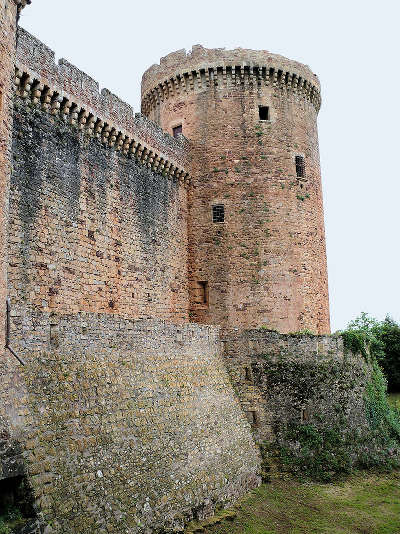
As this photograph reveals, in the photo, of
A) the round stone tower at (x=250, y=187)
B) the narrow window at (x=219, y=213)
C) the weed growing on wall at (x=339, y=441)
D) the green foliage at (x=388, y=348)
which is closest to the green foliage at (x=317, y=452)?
the weed growing on wall at (x=339, y=441)

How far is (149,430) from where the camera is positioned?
9492 mm

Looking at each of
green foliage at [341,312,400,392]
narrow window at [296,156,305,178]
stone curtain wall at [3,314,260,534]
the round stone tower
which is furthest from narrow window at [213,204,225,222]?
green foliage at [341,312,400,392]

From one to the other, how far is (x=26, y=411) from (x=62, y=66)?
8.47 meters

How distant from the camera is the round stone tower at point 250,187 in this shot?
1706 cm

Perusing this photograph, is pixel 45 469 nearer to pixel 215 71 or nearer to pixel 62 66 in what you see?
pixel 62 66

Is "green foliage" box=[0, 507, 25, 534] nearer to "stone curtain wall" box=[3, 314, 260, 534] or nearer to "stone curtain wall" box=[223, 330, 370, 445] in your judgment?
"stone curtain wall" box=[3, 314, 260, 534]

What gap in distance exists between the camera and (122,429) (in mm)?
8898

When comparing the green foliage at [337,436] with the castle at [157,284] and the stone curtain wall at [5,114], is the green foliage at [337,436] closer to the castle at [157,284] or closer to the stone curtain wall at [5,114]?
the castle at [157,284]

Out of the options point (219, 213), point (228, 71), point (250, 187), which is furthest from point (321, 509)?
point (228, 71)

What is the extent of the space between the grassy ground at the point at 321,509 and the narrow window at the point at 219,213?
8454mm

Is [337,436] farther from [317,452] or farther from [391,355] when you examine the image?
[391,355]

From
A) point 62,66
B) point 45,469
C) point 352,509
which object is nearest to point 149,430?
point 45,469

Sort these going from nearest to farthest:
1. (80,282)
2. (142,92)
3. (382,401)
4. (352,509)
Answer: (352,509) < (80,282) < (382,401) < (142,92)

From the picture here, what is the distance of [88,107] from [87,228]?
3.01m
